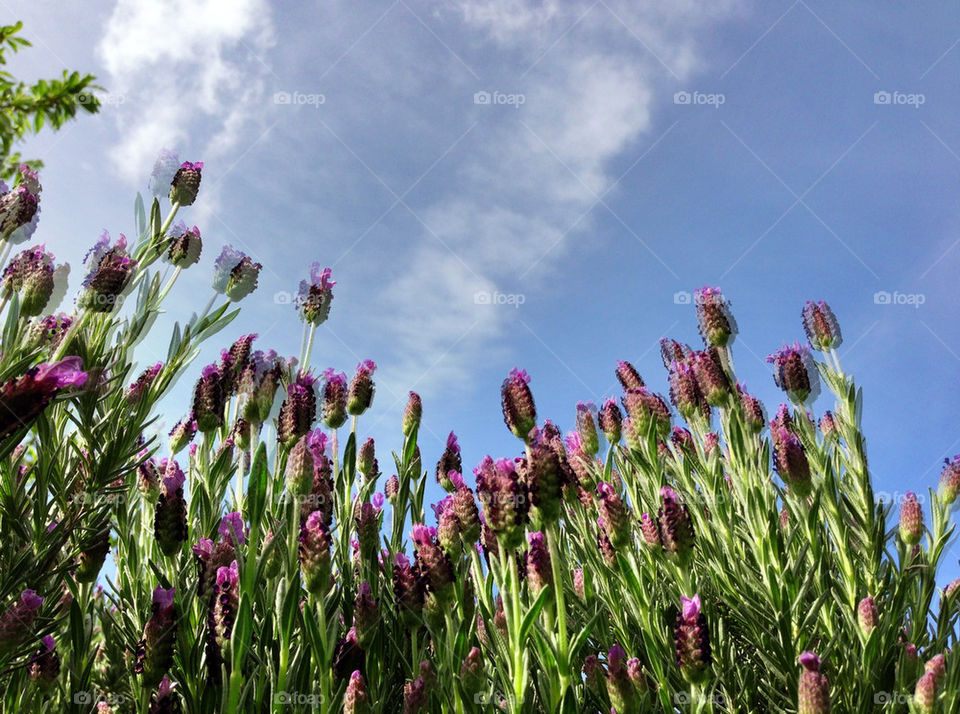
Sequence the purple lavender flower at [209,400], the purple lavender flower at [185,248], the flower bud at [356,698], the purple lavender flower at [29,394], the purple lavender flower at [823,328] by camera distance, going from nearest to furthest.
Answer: the purple lavender flower at [29,394] < the flower bud at [356,698] < the purple lavender flower at [209,400] < the purple lavender flower at [185,248] < the purple lavender flower at [823,328]

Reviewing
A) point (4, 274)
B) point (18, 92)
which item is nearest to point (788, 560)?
point (4, 274)

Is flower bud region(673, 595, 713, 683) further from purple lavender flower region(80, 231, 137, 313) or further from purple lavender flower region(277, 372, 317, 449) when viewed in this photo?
purple lavender flower region(80, 231, 137, 313)

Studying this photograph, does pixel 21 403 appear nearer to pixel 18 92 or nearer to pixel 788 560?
pixel 788 560

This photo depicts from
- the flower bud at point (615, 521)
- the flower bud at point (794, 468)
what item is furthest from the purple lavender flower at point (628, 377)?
the flower bud at point (615, 521)

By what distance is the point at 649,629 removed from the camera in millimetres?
1394

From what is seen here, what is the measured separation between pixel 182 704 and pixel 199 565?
30 cm

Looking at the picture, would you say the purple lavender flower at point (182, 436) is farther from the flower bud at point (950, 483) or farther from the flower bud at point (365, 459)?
the flower bud at point (950, 483)

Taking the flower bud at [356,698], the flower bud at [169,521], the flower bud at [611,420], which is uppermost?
the flower bud at [611,420]

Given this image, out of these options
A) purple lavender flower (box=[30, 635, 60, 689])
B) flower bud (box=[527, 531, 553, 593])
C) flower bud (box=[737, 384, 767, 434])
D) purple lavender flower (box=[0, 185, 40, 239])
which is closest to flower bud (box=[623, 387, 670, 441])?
flower bud (box=[737, 384, 767, 434])

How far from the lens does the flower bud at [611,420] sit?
7.87 ft

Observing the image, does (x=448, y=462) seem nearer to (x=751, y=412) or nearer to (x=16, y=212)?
(x=751, y=412)


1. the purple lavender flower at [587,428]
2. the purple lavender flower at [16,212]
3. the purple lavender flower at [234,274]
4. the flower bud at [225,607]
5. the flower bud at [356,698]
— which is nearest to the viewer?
the flower bud at [356,698]

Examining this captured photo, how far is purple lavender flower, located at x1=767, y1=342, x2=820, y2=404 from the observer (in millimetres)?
2127

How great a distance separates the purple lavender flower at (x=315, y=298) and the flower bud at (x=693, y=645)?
1.49m
